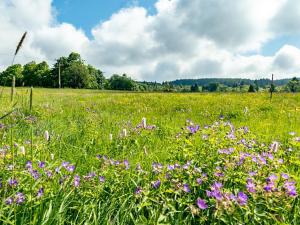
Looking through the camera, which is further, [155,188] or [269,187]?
[155,188]

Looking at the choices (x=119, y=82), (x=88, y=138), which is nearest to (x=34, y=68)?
(x=119, y=82)

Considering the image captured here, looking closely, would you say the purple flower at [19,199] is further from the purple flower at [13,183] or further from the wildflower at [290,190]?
the wildflower at [290,190]

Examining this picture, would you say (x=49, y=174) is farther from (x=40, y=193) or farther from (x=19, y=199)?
(x=19, y=199)

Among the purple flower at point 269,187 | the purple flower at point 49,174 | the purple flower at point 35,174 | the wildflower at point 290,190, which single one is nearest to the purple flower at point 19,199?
the purple flower at point 35,174

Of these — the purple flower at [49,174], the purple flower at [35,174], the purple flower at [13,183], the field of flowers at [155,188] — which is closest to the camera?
the field of flowers at [155,188]

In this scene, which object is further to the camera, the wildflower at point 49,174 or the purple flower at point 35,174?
the wildflower at point 49,174

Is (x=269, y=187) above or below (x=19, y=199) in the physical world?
above

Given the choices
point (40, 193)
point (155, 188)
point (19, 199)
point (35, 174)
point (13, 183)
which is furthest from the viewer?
point (155, 188)

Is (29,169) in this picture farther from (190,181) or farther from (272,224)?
(272,224)

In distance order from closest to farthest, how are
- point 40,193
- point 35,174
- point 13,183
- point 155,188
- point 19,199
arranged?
point 19,199, point 40,193, point 13,183, point 35,174, point 155,188

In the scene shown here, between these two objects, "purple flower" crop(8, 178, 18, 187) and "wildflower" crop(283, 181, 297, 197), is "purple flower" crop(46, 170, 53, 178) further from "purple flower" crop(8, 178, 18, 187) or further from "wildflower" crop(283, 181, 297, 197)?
"wildflower" crop(283, 181, 297, 197)

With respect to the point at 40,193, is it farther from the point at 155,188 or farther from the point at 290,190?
the point at 290,190

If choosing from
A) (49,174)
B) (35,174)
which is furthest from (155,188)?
(35,174)

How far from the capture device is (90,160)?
4.50 m
